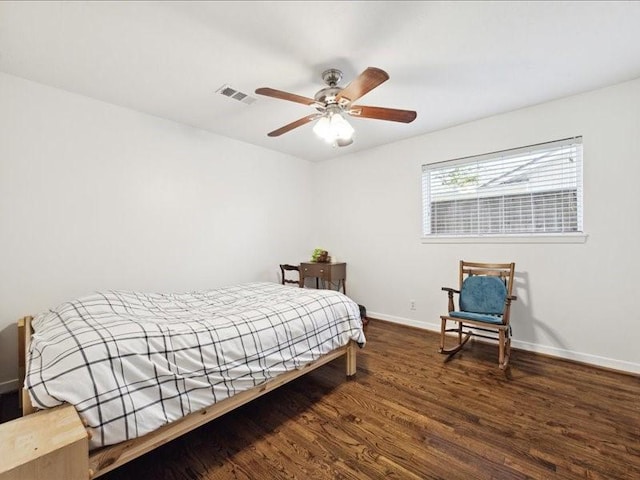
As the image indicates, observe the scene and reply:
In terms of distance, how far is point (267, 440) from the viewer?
5.70 ft

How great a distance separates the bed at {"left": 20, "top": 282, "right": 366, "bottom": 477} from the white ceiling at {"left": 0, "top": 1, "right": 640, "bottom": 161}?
1.78 m

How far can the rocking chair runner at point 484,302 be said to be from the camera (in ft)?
8.87

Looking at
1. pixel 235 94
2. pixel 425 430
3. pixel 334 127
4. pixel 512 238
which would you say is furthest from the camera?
pixel 512 238

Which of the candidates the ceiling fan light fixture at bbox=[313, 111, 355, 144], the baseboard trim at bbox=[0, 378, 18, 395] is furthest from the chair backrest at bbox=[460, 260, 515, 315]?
the baseboard trim at bbox=[0, 378, 18, 395]

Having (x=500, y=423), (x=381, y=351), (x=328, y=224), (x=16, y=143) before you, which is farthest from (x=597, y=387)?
(x=16, y=143)

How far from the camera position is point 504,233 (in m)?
3.20

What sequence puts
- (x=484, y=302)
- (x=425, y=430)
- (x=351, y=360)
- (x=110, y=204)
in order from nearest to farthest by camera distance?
(x=425, y=430)
(x=351, y=360)
(x=110, y=204)
(x=484, y=302)

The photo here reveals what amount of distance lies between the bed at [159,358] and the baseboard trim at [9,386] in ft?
2.57

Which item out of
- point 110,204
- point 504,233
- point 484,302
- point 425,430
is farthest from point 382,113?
point 110,204

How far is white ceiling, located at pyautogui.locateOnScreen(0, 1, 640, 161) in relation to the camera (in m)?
1.71

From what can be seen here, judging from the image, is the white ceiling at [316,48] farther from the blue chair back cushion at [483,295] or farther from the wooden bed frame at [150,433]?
the wooden bed frame at [150,433]

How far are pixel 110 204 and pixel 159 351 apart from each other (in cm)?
206

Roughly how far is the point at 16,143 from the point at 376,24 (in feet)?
9.65

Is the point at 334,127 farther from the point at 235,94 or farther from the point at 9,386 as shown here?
the point at 9,386
